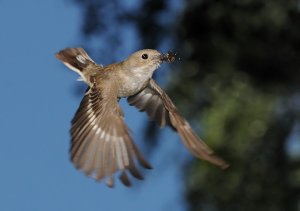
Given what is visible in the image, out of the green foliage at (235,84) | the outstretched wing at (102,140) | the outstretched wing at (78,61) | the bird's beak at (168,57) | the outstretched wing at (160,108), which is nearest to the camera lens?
the outstretched wing at (102,140)

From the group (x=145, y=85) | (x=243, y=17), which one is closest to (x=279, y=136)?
(x=243, y=17)

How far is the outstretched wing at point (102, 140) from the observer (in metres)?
4.86

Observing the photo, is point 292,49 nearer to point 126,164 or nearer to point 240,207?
point 240,207

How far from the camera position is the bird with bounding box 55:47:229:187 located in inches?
193

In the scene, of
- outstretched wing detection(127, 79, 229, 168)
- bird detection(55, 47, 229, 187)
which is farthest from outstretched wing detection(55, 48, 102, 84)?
outstretched wing detection(127, 79, 229, 168)

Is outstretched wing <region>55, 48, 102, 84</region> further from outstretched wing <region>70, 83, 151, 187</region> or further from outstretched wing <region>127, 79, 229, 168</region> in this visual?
outstretched wing <region>127, 79, 229, 168</region>

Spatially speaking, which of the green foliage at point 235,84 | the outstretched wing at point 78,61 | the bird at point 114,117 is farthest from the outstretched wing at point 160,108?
the green foliage at point 235,84

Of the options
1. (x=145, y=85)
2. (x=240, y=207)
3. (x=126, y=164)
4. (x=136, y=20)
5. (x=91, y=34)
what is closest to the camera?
(x=126, y=164)

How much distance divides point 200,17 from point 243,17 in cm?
64

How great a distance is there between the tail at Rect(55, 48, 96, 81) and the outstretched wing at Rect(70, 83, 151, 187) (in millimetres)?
220

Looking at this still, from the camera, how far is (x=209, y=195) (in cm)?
1032

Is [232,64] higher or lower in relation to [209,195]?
higher

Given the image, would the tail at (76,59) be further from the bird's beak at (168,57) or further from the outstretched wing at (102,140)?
the bird's beak at (168,57)

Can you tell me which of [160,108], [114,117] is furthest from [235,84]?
[114,117]
